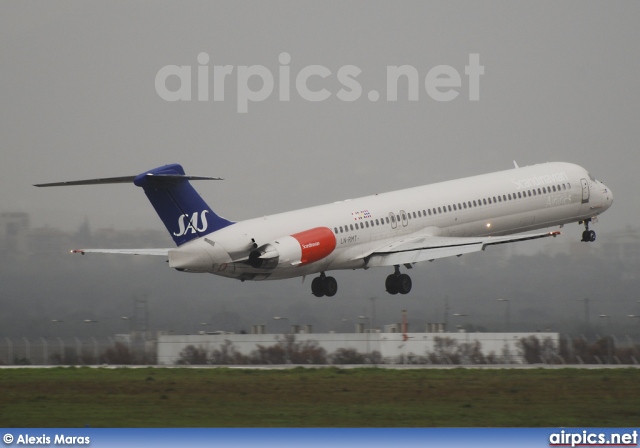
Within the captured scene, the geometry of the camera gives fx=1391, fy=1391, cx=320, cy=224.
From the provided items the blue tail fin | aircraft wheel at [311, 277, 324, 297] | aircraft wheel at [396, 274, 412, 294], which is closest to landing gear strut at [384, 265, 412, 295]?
aircraft wheel at [396, 274, 412, 294]

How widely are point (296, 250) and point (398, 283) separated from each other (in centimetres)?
920

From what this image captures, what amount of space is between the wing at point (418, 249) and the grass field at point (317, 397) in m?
6.44

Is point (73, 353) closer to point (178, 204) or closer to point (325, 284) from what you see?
point (325, 284)

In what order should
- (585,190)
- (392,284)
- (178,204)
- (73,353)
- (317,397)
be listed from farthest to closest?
(585,190) < (73,353) < (392,284) < (178,204) < (317,397)

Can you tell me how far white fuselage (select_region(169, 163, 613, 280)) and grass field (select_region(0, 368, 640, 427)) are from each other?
5.32m

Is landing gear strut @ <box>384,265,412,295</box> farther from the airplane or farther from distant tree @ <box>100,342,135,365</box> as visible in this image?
distant tree @ <box>100,342,135,365</box>

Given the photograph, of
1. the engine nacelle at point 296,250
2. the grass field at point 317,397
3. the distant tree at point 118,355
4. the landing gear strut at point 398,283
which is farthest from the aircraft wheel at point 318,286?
the distant tree at point 118,355

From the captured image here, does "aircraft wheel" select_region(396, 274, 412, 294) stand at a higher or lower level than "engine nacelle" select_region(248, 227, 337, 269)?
lower

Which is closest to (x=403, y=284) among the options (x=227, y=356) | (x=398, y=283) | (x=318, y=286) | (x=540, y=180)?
(x=398, y=283)

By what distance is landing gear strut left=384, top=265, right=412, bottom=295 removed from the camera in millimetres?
70625

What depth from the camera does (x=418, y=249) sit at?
68062mm

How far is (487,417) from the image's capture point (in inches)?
1791

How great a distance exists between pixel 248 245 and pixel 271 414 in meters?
16.3

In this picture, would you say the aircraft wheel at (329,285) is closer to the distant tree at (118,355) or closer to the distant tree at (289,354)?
the distant tree at (289,354)
